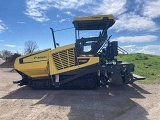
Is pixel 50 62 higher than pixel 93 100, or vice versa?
pixel 50 62

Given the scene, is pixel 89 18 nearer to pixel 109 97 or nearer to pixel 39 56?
pixel 39 56

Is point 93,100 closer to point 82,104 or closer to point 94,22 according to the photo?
point 82,104

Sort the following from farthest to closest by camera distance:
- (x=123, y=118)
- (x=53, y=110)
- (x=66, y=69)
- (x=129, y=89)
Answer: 1. (x=129, y=89)
2. (x=66, y=69)
3. (x=53, y=110)
4. (x=123, y=118)

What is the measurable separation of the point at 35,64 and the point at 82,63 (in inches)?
80.6

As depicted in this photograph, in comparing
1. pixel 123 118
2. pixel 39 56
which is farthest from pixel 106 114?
pixel 39 56

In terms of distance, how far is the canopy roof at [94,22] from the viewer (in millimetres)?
9945

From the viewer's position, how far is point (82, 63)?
31.8 ft

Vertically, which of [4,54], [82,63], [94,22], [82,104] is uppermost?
[4,54]

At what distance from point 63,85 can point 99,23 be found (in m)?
2.99

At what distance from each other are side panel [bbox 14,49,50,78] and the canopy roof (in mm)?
1686

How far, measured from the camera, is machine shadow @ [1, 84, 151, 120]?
730 cm

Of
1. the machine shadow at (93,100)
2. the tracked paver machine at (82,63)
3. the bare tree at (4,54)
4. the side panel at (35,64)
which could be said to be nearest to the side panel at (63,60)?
the tracked paver machine at (82,63)

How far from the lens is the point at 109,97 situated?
9.09 meters

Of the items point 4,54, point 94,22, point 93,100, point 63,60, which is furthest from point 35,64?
point 4,54
